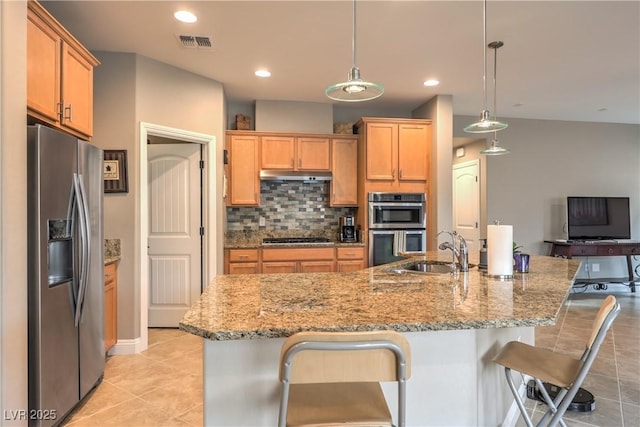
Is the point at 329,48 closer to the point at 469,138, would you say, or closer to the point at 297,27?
the point at 297,27

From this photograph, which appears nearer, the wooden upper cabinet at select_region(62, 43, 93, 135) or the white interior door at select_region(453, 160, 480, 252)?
the wooden upper cabinet at select_region(62, 43, 93, 135)

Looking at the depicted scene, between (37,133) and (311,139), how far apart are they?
3086mm

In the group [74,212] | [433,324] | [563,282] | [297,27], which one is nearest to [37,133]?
[74,212]

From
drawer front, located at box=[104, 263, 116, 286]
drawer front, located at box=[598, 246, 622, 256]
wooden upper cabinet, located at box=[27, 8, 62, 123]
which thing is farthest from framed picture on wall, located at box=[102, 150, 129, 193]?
drawer front, located at box=[598, 246, 622, 256]

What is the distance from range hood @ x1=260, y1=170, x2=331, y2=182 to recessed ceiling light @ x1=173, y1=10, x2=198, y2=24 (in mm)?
1988

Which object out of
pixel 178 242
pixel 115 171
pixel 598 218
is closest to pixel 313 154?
pixel 178 242

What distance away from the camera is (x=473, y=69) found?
369cm

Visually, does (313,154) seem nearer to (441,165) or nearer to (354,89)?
(441,165)

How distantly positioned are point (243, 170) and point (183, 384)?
2529mm

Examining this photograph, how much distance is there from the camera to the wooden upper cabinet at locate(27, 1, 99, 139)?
2.04m

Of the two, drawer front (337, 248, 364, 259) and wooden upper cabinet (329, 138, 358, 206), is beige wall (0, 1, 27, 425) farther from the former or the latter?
wooden upper cabinet (329, 138, 358, 206)

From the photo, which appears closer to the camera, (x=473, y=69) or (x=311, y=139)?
(x=473, y=69)

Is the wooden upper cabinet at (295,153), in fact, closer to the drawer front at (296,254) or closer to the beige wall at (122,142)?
the drawer front at (296,254)

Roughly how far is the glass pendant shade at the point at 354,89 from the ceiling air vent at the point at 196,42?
1.63 metres
